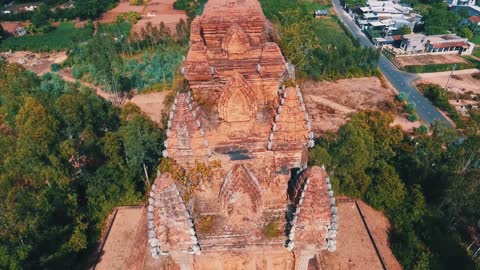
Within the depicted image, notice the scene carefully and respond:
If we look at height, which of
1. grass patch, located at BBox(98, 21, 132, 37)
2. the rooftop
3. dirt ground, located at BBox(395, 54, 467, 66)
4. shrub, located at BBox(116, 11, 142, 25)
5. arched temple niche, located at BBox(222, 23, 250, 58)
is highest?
arched temple niche, located at BBox(222, 23, 250, 58)

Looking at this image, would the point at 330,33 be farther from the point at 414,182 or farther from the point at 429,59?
A: the point at 414,182

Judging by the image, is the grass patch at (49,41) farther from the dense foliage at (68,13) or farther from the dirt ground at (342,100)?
the dirt ground at (342,100)

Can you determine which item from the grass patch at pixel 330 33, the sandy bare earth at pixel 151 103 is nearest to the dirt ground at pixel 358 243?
the sandy bare earth at pixel 151 103

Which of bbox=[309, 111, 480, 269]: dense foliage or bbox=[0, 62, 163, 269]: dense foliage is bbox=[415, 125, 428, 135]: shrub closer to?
bbox=[309, 111, 480, 269]: dense foliage

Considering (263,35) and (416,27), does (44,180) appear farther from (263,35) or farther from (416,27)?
(416,27)

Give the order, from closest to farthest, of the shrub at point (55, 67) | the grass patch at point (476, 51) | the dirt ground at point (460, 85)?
the dirt ground at point (460, 85) < the shrub at point (55, 67) < the grass patch at point (476, 51)

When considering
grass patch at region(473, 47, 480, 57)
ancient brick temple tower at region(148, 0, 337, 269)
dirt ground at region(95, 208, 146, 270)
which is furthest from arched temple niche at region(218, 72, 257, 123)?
grass patch at region(473, 47, 480, 57)
